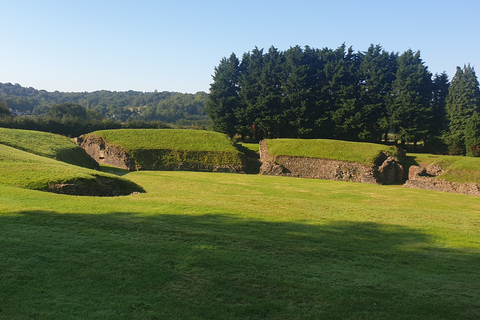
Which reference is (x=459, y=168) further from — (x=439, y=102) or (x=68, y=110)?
(x=68, y=110)

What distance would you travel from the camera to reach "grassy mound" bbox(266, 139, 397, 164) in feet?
110

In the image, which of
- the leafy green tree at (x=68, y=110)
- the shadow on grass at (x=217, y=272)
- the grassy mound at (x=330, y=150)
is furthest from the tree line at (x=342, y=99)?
the shadow on grass at (x=217, y=272)

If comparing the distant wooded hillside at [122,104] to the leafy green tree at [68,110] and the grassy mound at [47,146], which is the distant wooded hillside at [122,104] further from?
the grassy mound at [47,146]

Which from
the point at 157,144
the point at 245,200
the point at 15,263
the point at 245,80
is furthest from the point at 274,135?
the point at 15,263

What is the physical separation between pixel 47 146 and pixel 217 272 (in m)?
29.4

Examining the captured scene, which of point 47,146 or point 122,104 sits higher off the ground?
point 122,104

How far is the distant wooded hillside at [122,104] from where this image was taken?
96500mm

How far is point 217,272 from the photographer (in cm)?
596

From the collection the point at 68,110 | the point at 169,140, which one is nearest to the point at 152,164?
the point at 169,140

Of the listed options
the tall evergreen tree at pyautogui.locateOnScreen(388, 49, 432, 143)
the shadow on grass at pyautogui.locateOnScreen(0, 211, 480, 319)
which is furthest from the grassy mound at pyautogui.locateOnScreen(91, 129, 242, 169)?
the shadow on grass at pyautogui.locateOnScreen(0, 211, 480, 319)

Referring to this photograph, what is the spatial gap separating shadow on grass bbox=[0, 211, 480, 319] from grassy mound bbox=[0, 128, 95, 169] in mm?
21659

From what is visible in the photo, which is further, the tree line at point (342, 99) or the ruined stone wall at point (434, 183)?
the tree line at point (342, 99)

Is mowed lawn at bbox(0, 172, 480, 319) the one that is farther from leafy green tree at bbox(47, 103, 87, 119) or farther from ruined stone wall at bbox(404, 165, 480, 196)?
leafy green tree at bbox(47, 103, 87, 119)

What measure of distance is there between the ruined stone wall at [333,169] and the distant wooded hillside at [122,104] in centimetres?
4604
